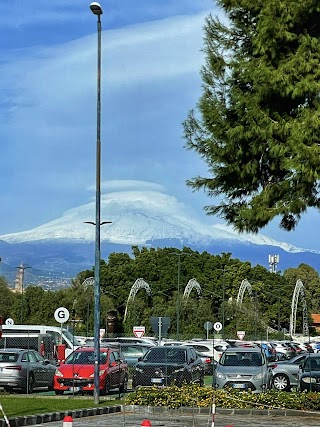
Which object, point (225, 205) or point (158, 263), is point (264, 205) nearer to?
point (225, 205)

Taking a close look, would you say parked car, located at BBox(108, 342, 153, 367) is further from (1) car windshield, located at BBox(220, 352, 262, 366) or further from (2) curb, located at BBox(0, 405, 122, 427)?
(2) curb, located at BBox(0, 405, 122, 427)

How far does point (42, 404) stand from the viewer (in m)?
25.2

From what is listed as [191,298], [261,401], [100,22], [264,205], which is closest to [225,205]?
[264,205]

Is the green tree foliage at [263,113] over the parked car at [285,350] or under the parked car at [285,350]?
over

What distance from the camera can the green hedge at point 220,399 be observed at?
2531 cm

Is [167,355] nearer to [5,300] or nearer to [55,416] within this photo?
[55,416]

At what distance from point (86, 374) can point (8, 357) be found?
2655mm

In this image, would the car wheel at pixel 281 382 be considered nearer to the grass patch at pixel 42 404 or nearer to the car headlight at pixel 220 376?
the car headlight at pixel 220 376

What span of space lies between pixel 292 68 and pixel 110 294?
8474 cm

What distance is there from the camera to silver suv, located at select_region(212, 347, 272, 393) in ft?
96.8

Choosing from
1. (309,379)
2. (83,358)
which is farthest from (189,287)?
(309,379)

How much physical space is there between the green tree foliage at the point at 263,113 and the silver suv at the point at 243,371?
7997mm

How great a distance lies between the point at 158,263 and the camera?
108 metres

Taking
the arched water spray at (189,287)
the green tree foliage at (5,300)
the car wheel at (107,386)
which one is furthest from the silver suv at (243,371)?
the green tree foliage at (5,300)
